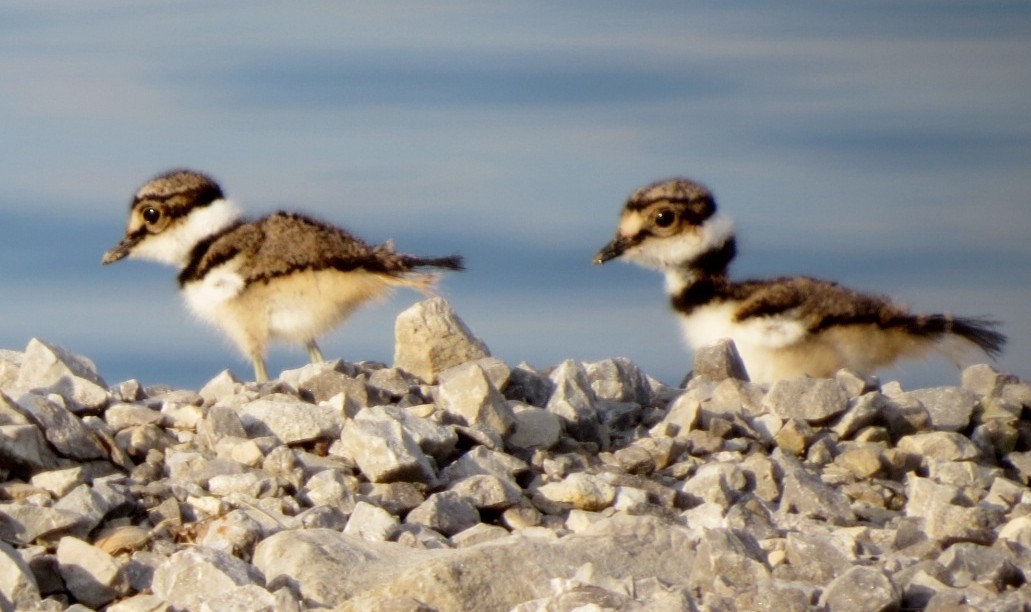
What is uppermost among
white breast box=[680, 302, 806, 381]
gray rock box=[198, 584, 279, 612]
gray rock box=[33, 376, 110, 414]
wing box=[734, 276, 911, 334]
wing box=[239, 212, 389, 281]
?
wing box=[239, 212, 389, 281]

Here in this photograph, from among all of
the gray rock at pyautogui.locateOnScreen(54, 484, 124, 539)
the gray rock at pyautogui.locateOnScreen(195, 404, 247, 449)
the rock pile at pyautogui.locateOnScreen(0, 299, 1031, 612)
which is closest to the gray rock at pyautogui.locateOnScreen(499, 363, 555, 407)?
the rock pile at pyautogui.locateOnScreen(0, 299, 1031, 612)

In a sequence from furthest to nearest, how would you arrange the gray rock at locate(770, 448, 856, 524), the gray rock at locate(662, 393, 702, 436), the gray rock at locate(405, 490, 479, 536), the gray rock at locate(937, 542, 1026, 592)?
the gray rock at locate(662, 393, 702, 436)
the gray rock at locate(770, 448, 856, 524)
the gray rock at locate(405, 490, 479, 536)
the gray rock at locate(937, 542, 1026, 592)

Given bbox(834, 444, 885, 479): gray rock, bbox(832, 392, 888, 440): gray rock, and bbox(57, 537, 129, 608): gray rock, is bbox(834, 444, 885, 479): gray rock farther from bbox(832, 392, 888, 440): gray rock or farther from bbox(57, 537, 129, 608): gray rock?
bbox(57, 537, 129, 608): gray rock

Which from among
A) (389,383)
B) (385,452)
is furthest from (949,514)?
(389,383)

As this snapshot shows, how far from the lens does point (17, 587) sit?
3.71 metres

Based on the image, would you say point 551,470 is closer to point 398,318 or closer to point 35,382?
point 398,318

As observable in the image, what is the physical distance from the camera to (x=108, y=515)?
13.7 ft

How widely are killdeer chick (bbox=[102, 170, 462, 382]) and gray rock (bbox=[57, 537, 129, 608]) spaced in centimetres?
304

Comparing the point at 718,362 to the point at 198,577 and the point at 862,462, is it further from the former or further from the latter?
the point at 198,577

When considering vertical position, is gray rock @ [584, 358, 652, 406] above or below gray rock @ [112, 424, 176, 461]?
above

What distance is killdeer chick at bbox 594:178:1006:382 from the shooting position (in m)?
6.88

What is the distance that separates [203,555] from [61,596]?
1.18 ft

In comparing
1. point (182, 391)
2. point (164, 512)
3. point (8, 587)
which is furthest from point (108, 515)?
point (182, 391)

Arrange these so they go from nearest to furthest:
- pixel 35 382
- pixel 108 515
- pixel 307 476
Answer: pixel 108 515
pixel 307 476
pixel 35 382
